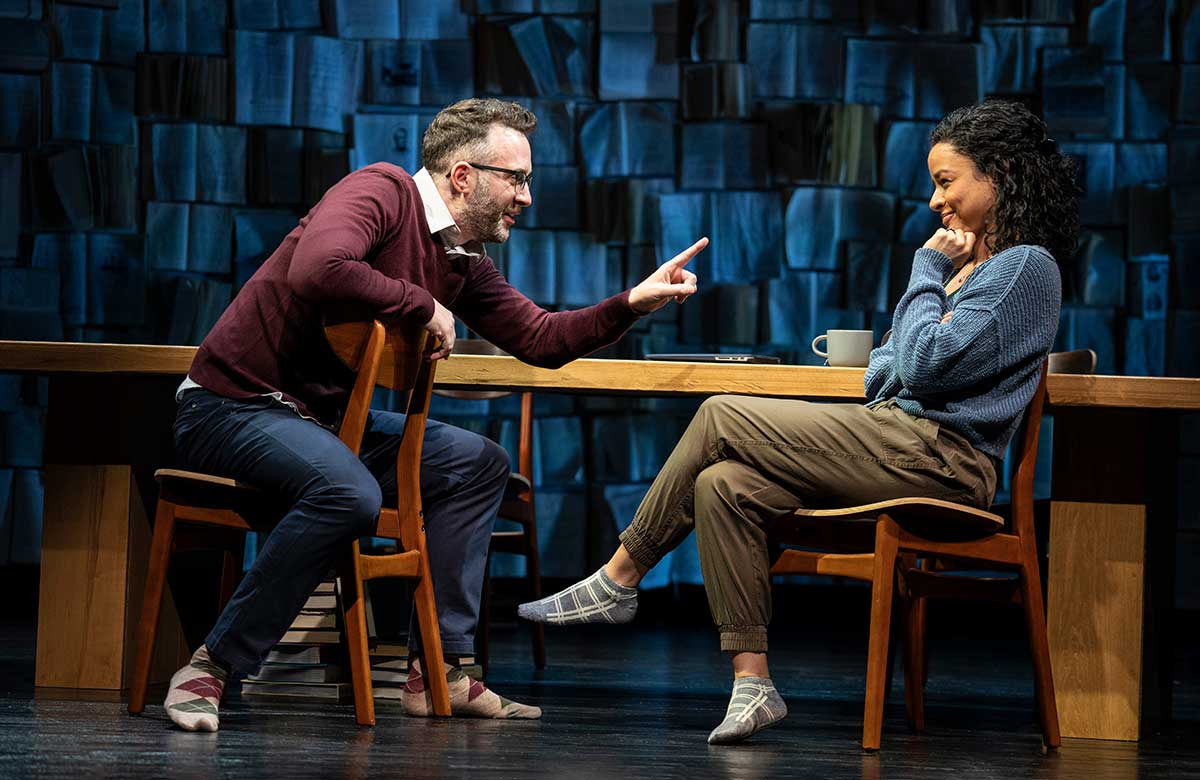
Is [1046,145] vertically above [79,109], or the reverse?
[79,109]

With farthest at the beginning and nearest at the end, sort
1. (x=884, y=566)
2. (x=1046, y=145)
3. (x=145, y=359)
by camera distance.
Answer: (x=145, y=359) → (x=1046, y=145) → (x=884, y=566)

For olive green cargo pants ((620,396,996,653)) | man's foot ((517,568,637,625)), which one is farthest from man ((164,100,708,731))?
olive green cargo pants ((620,396,996,653))

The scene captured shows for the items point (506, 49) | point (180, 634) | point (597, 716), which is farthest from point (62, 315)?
point (597, 716)

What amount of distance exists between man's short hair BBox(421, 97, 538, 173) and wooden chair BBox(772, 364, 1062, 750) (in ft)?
3.35

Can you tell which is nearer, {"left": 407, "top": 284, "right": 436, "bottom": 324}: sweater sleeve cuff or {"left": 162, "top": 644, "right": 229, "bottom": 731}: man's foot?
{"left": 162, "top": 644, "right": 229, "bottom": 731}: man's foot

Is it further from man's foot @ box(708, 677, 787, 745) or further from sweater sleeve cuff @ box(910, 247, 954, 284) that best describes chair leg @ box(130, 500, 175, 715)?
sweater sleeve cuff @ box(910, 247, 954, 284)

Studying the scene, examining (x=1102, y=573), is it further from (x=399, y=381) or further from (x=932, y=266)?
(x=399, y=381)

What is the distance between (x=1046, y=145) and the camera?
2.77 m

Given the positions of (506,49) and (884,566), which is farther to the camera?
(506,49)

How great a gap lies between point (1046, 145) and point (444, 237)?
123cm

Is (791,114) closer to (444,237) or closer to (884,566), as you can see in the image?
(444,237)

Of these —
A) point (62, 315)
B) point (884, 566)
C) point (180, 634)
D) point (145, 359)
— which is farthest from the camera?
point (62, 315)

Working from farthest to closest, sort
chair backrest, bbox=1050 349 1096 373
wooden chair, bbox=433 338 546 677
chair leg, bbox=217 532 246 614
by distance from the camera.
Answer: wooden chair, bbox=433 338 546 677, chair backrest, bbox=1050 349 1096 373, chair leg, bbox=217 532 246 614

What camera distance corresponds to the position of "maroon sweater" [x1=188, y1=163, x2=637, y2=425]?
2.59 m
